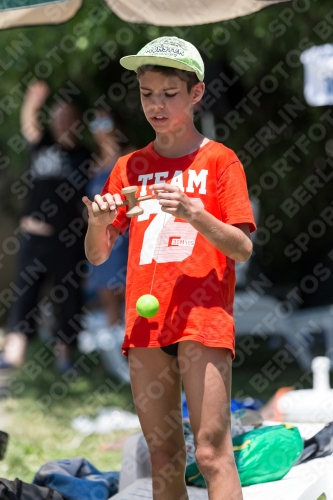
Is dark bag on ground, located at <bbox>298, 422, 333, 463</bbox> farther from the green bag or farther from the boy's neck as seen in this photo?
the boy's neck

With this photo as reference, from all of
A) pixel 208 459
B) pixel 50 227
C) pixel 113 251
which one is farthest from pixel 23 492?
pixel 50 227

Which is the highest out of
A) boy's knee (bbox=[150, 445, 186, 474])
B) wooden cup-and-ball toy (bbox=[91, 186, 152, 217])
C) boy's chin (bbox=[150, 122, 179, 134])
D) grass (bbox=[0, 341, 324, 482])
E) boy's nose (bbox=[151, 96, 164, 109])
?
boy's nose (bbox=[151, 96, 164, 109])

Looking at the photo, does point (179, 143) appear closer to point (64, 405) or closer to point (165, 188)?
point (165, 188)

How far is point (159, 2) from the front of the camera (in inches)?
129

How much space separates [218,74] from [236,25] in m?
0.45

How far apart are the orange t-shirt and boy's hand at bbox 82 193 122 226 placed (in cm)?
13

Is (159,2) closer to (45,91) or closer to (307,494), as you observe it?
(307,494)

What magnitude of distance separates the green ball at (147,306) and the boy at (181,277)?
4 cm

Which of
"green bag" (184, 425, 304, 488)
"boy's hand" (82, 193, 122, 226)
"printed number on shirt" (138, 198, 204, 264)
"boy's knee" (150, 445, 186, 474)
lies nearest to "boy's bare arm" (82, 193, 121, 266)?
"boy's hand" (82, 193, 122, 226)

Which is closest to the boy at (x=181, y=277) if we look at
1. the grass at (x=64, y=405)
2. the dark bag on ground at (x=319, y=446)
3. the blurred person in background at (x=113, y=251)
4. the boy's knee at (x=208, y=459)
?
the boy's knee at (x=208, y=459)

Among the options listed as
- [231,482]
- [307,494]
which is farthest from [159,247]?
[307,494]

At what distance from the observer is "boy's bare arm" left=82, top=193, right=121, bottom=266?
2.24m

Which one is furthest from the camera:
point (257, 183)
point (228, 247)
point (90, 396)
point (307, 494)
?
point (257, 183)

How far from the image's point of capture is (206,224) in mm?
2172
